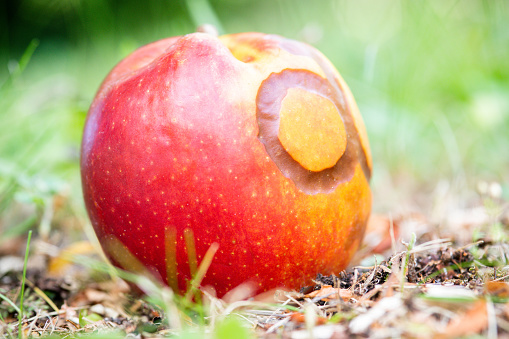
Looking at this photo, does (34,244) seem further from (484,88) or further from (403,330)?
(484,88)

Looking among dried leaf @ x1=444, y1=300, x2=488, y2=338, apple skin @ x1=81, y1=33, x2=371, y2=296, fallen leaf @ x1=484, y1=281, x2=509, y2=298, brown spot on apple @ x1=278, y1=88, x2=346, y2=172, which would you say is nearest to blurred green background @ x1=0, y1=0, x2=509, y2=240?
apple skin @ x1=81, y1=33, x2=371, y2=296

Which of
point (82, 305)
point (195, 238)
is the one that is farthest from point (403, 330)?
point (82, 305)

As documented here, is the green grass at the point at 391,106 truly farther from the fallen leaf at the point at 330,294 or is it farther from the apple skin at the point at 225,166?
the fallen leaf at the point at 330,294

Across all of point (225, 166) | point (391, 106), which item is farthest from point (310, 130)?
point (391, 106)

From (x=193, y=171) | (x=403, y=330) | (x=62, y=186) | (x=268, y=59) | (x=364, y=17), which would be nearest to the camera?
(x=403, y=330)

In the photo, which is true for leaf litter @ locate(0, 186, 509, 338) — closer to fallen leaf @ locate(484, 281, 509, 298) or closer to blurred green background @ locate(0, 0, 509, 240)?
fallen leaf @ locate(484, 281, 509, 298)

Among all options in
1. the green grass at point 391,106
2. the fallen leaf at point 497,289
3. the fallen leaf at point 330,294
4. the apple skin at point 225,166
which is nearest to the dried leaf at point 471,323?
the fallen leaf at point 497,289

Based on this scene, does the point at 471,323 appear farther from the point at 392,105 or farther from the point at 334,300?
the point at 392,105

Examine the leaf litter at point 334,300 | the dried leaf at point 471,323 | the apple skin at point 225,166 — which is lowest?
the leaf litter at point 334,300
